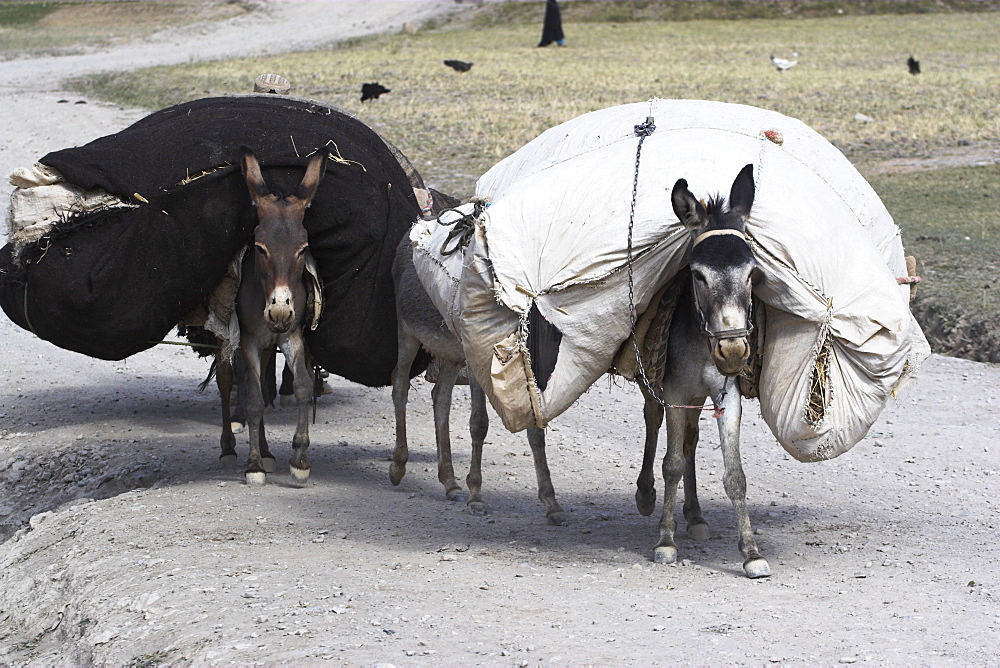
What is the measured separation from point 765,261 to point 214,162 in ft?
14.6

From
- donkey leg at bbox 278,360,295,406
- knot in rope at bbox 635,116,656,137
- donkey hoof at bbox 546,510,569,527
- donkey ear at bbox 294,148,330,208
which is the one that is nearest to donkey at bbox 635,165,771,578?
donkey hoof at bbox 546,510,569,527

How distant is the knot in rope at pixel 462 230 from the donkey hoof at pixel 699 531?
7.81 ft

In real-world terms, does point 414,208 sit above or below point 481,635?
above

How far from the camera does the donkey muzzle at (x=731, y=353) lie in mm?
6234

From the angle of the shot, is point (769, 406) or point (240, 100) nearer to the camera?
point (769, 406)

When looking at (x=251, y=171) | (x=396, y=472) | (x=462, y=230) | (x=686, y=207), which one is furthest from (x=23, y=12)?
(x=686, y=207)

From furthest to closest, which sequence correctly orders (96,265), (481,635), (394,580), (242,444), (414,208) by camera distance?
1. (242,444)
2. (414,208)
3. (96,265)
4. (394,580)
5. (481,635)

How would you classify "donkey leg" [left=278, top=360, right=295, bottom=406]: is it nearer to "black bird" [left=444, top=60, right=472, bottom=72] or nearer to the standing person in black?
"black bird" [left=444, top=60, right=472, bottom=72]

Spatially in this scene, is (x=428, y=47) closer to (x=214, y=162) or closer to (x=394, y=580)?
(x=214, y=162)

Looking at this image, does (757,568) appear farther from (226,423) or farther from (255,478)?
(226,423)

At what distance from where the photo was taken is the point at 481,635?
580cm

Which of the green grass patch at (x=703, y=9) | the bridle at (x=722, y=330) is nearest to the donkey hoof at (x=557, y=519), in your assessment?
the bridle at (x=722, y=330)

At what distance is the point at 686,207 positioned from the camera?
255 inches

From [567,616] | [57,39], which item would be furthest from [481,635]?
[57,39]
